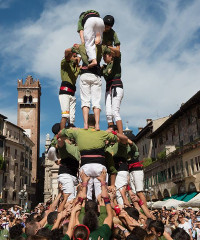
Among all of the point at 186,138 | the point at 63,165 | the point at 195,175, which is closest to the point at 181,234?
the point at 63,165

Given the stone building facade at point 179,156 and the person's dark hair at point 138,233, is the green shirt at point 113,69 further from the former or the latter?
the stone building facade at point 179,156

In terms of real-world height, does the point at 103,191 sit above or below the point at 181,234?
above

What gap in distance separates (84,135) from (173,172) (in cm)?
4175

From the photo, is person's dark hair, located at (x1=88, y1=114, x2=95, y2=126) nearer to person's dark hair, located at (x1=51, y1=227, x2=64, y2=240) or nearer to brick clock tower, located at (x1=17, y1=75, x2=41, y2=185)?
person's dark hair, located at (x1=51, y1=227, x2=64, y2=240)

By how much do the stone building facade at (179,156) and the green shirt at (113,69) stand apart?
3107 cm

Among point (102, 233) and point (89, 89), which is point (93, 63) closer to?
point (89, 89)

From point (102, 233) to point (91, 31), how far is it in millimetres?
5585

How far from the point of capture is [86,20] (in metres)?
8.93

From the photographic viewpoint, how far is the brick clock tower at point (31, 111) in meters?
96.6

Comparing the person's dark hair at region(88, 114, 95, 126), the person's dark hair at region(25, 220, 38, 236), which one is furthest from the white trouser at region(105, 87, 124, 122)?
the person's dark hair at region(25, 220, 38, 236)

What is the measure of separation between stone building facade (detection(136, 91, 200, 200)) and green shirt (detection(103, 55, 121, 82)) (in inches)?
1223

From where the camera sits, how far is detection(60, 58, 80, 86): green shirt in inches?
377

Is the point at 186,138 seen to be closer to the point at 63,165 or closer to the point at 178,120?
the point at 178,120

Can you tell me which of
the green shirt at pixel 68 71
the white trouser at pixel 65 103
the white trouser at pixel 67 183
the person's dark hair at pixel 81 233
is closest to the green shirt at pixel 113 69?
the green shirt at pixel 68 71
